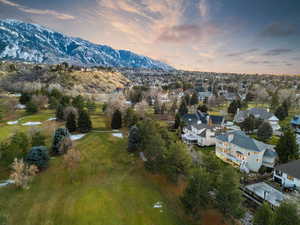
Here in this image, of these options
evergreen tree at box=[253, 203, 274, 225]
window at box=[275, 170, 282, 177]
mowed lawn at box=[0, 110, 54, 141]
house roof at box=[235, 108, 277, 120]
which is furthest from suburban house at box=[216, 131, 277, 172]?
mowed lawn at box=[0, 110, 54, 141]

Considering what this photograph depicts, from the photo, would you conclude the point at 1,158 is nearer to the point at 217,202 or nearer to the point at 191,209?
the point at 191,209

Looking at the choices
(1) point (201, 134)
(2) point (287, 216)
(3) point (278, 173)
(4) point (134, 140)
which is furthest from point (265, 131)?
(2) point (287, 216)

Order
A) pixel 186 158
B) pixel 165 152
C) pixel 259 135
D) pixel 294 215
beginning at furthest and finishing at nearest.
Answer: pixel 259 135 → pixel 165 152 → pixel 186 158 → pixel 294 215

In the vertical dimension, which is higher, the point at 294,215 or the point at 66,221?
the point at 294,215

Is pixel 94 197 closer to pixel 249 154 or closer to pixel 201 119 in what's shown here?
pixel 249 154

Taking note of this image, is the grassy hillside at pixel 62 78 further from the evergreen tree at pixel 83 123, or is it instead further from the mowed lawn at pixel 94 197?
the mowed lawn at pixel 94 197

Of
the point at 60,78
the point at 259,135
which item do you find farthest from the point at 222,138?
the point at 60,78
